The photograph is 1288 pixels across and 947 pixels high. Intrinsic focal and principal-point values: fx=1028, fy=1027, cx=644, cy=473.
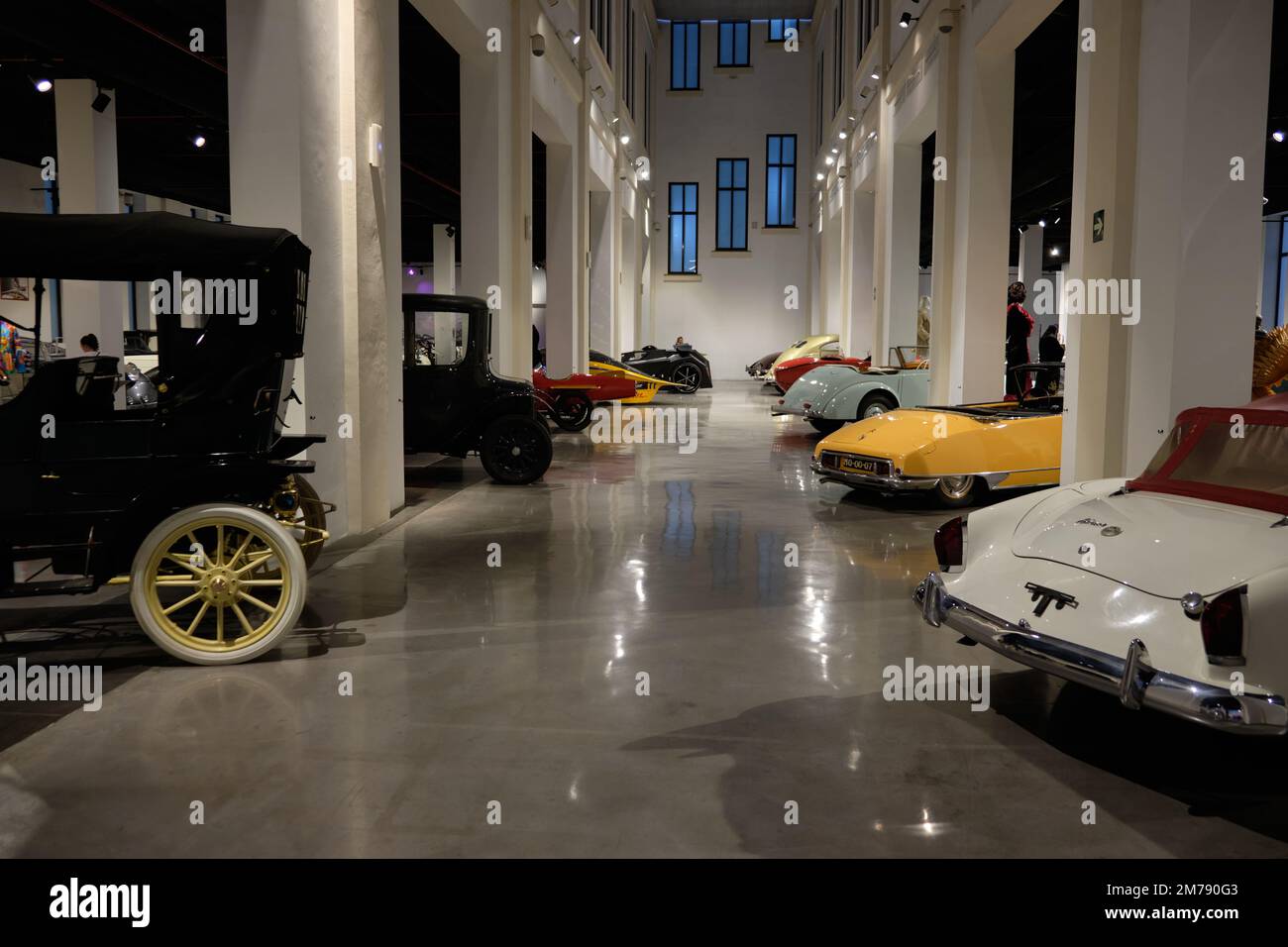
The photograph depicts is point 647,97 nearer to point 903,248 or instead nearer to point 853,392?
point 903,248

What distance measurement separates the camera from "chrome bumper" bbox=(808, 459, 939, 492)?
770cm

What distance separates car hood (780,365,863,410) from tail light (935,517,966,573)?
27.9ft

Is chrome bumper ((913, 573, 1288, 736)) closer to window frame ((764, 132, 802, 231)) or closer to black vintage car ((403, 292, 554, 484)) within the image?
black vintage car ((403, 292, 554, 484))

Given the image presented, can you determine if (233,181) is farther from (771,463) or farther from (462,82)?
(771,463)

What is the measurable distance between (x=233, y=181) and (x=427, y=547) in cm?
249

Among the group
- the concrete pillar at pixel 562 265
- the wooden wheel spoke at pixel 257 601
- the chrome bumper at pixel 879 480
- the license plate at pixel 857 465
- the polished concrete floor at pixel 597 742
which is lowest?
the polished concrete floor at pixel 597 742

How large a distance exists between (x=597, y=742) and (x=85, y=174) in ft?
43.8

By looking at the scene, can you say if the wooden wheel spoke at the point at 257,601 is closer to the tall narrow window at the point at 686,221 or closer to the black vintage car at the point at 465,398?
the black vintage car at the point at 465,398

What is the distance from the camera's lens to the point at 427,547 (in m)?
6.68

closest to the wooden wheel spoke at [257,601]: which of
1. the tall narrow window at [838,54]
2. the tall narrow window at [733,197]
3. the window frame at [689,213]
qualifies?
the tall narrow window at [838,54]

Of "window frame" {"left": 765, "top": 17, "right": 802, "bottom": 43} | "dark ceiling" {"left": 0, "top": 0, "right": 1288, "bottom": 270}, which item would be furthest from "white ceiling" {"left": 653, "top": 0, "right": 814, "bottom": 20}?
"dark ceiling" {"left": 0, "top": 0, "right": 1288, "bottom": 270}

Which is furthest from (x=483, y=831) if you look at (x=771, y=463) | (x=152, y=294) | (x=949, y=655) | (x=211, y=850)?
(x=771, y=463)

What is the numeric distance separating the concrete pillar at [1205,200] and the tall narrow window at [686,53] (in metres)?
28.9

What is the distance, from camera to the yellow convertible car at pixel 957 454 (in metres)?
7.66
